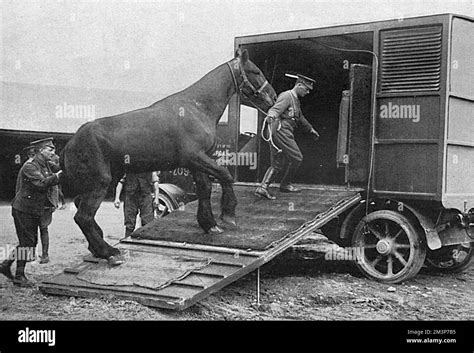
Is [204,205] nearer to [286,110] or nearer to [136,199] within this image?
[286,110]

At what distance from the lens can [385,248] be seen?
23.1 feet

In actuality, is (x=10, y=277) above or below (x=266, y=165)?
below

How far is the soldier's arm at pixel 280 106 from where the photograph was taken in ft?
24.5

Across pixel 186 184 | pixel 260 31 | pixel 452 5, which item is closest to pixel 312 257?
pixel 186 184

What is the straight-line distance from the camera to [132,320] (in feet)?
16.5

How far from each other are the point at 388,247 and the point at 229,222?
6.00 ft

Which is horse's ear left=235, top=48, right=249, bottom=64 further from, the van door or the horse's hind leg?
the horse's hind leg

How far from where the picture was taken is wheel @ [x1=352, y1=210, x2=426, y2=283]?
6941 mm

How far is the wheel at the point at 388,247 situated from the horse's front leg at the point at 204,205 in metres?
1.80

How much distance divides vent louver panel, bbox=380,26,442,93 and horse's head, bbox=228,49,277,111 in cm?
144

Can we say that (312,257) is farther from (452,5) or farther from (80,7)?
(80,7)

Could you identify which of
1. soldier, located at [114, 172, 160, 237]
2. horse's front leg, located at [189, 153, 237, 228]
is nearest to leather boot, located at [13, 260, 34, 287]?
horse's front leg, located at [189, 153, 237, 228]

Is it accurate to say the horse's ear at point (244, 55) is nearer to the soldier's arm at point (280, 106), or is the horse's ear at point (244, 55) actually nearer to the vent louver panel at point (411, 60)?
the soldier's arm at point (280, 106)

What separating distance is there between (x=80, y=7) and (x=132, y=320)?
11.1 feet
